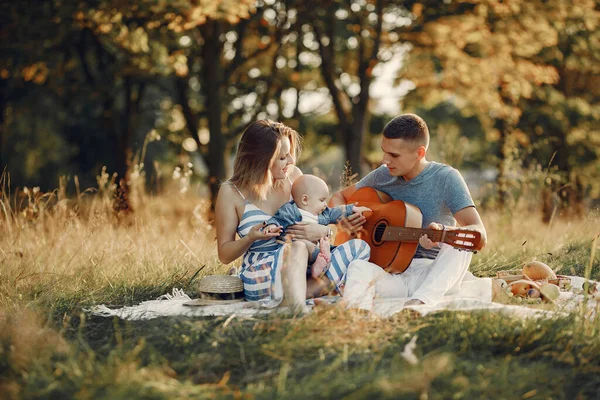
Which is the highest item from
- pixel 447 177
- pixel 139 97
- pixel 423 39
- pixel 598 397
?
pixel 423 39

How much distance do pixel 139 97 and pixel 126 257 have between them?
943cm

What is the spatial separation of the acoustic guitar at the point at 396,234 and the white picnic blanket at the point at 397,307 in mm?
310

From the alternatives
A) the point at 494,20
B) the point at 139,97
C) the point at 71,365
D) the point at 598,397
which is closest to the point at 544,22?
the point at 494,20

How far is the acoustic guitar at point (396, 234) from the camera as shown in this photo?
398cm

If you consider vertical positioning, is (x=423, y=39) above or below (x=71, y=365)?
above

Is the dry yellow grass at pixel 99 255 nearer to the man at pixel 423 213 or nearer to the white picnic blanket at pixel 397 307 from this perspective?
the white picnic blanket at pixel 397 307

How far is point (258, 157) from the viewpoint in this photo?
4367mm

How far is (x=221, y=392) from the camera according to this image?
9.11 feet

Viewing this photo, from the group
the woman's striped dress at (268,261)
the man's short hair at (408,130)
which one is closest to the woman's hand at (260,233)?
the woman's striped dress at (268,261)

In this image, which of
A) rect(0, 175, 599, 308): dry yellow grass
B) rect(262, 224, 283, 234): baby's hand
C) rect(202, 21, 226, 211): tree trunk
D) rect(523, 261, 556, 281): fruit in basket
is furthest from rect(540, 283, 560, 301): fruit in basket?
rect(202, 21, 226, 211): tree trunk

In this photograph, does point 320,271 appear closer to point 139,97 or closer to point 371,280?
point 371,280

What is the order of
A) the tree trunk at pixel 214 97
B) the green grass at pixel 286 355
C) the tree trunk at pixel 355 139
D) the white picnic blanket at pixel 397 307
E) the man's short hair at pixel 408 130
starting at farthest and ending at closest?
the tree trunk at pixel 355 139, the tree trunk at pixel 214 97, the man's short hair at pixel 408 130, the white picnic blanket at pixel 397 307, the green grass at pixel 286 355

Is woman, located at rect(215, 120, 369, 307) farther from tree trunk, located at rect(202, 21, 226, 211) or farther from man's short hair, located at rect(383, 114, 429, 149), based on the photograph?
tree trunk, located at rect(202, 21, 226, 211)

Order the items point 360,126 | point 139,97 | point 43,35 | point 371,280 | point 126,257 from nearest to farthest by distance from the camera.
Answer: point 371,280
point 126,257
point 43,35
point 360,126
point 139,97
